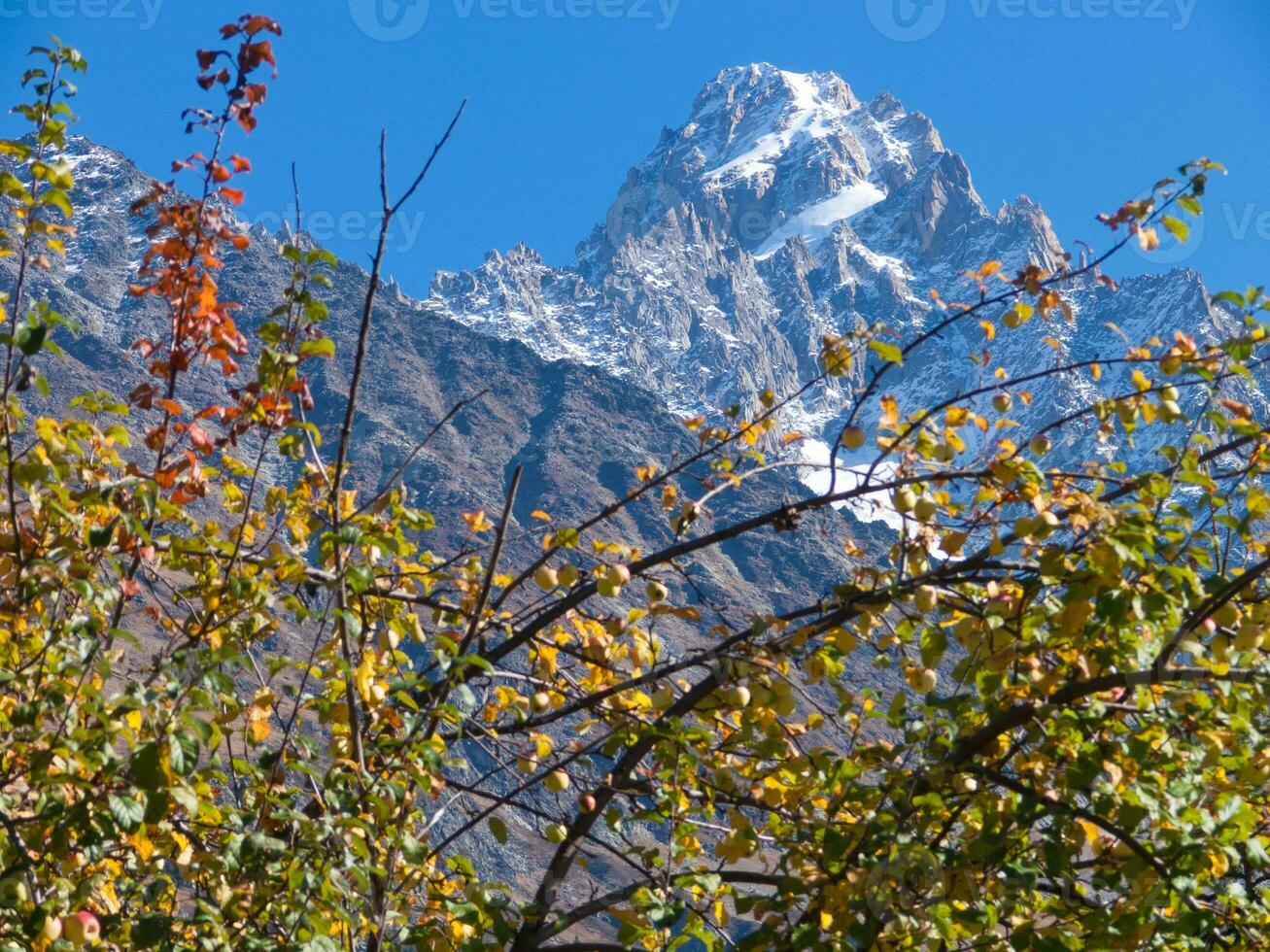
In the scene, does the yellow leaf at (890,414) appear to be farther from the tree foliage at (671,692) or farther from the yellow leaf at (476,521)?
the yellow leaf at (476,521)

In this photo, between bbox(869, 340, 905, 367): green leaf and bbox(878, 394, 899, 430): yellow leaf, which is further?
bbox(878, 394, 899, 430): yellow leaf

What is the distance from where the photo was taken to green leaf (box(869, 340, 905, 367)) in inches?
143

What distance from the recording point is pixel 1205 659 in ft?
10.5

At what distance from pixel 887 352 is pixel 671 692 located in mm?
1379

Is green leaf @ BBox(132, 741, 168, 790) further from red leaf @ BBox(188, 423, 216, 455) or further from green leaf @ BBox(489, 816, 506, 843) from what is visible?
red leaf @ BBox(188, 423, 216, 455)

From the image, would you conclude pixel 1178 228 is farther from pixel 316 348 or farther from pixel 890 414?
pixel 316 348

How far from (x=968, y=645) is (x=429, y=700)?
1693 millimetres

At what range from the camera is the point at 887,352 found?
3664mm

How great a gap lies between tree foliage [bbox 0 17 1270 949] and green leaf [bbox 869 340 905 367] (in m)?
0.02

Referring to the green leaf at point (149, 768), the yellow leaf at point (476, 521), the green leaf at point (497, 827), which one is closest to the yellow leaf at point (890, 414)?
the green leaf at point (497, 827)

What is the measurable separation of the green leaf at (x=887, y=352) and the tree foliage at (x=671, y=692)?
2 centimetres

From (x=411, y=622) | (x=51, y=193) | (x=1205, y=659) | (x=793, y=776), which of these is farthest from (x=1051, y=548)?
(x=51, y=193)

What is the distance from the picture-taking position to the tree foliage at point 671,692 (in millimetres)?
3238

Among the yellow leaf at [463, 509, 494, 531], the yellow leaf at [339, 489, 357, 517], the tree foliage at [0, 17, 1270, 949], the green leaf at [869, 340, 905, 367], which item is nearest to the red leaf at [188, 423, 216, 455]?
the tree foliage at [0, 17, 1270, 949]
